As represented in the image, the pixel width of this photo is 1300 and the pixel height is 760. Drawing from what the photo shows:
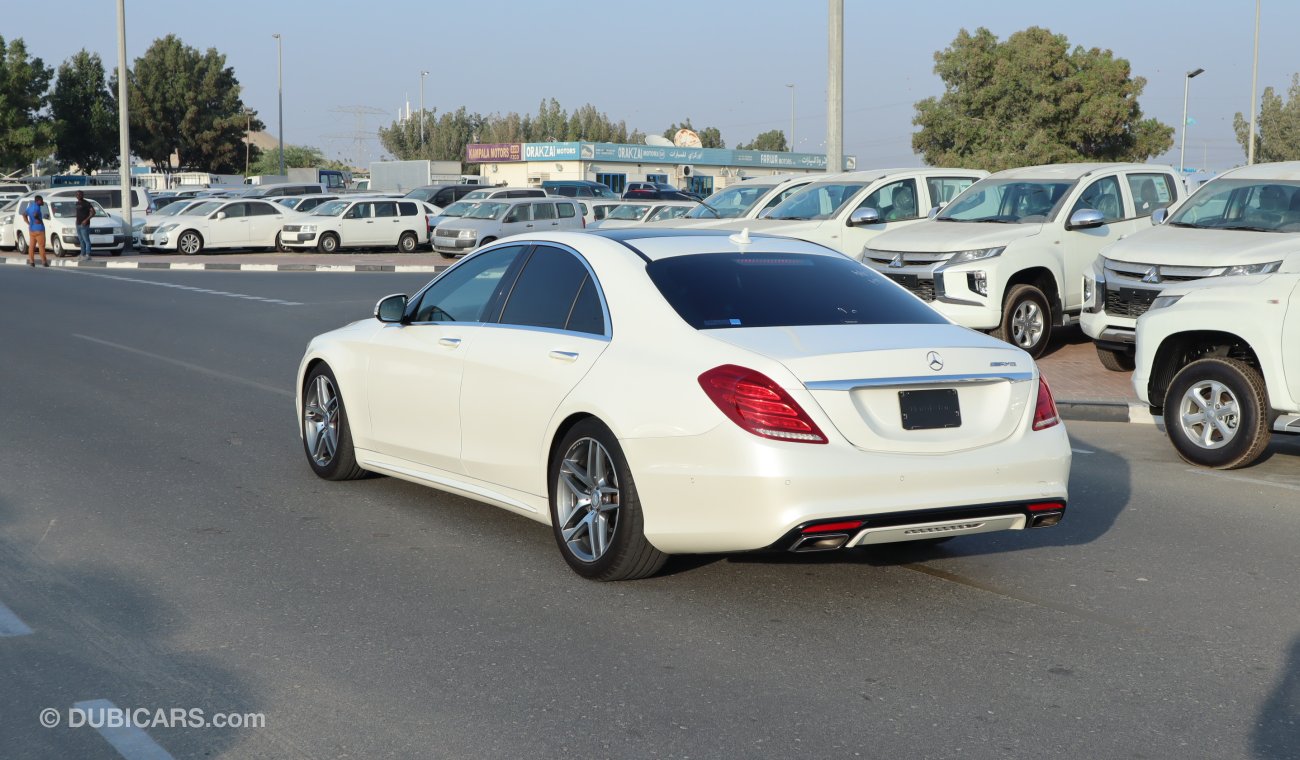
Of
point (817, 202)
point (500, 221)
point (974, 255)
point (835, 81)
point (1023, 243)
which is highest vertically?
point (835, 81)

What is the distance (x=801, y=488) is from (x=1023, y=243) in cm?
1051

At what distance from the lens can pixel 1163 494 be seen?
834cm

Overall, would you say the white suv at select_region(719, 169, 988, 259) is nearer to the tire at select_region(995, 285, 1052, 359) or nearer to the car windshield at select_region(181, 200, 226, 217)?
the tire at select_region(995, 285, 1052, 359)

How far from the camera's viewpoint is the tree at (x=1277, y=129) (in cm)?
7264

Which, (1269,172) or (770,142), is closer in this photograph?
(1269,172)

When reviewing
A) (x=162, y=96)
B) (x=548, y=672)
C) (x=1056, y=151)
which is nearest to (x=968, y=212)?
(x=548, y=672)

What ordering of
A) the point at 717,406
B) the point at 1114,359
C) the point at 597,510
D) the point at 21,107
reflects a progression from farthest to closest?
the point at 21,107 < the point at 1114,359 < the point at 597,510 < the point at 717,406

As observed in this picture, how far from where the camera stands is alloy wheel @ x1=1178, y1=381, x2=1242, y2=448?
30.2ft

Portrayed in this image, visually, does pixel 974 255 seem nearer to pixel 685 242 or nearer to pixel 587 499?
pixel 685 242

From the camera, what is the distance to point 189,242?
125 feet

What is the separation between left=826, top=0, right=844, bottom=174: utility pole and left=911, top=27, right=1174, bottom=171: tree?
3537cm

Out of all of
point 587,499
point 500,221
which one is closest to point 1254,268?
point 587,499

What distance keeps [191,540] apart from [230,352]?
892cm

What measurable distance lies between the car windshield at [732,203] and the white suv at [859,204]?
6.73 ft
